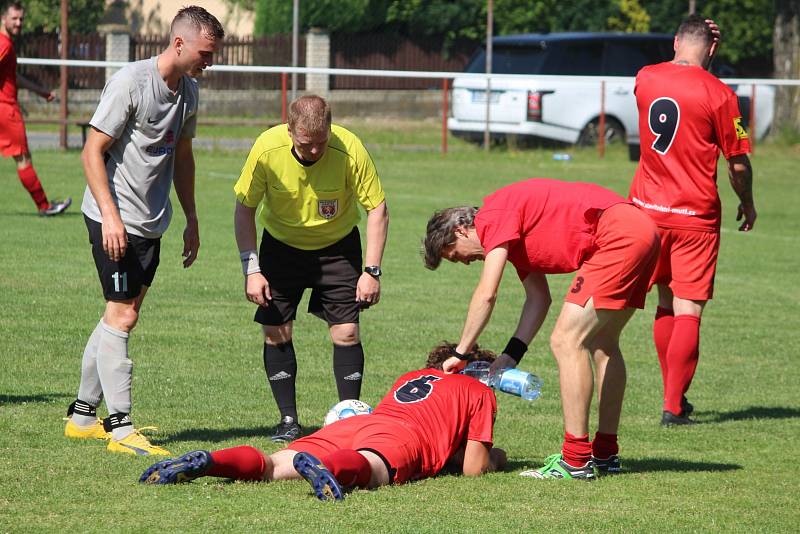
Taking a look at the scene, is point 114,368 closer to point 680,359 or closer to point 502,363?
point 502,363

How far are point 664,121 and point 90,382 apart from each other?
12.3 feet

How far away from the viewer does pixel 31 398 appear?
24.8ft

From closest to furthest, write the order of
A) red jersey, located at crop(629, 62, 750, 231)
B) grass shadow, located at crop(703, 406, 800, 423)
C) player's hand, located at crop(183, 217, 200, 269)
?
player's hand, located at crop(183, 217, 200, 269) → red jersey, located at crop(629, 62, 750, 231) → grass shadow, located at crop(703, 406, 800, 423)

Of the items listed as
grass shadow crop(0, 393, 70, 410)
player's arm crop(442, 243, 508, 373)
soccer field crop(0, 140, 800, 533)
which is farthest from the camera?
grass shadow crop(0, 393, 70, 410)

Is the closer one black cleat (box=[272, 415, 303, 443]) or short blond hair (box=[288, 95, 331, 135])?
short blond hair (box=[288, 95, 331, 135])

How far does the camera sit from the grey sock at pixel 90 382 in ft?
21.9

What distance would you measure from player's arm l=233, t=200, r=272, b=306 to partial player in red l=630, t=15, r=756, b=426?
258 cm

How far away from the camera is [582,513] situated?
18.4 ft

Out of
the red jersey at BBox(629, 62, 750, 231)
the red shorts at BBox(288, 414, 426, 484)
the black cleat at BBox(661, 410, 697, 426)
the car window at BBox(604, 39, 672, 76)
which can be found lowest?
the black cleat at BBox(661, 410, 697, 426)

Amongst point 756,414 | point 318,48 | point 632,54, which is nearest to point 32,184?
point 756,414

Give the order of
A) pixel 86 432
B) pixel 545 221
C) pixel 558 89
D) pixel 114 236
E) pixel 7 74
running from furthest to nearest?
1. pixel 558 89
2. pixel 7 74
3. pixel 86 432
4. pixel 114 236
5. pixel 545 221

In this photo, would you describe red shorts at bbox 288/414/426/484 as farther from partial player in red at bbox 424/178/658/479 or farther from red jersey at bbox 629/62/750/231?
red jersey at bbox 629/62/750/231

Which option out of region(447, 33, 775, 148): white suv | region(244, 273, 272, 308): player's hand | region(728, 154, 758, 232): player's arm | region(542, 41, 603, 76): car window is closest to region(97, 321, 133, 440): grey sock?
region(244, 273, 272, 308): player's hand

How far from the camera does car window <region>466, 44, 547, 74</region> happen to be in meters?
27.6
